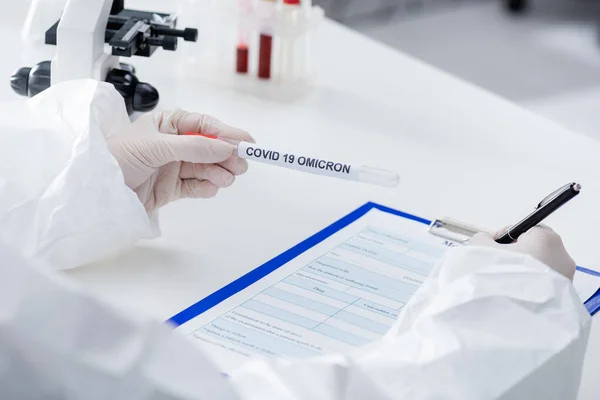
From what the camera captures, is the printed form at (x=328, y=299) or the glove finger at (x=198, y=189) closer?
the printed form at (x=328, y=299)

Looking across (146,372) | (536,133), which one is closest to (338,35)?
(536,133)

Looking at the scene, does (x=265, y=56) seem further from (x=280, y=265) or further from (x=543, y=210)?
(x=543, y=210)

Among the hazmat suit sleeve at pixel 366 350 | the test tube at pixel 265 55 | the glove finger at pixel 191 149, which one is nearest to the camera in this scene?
the hazmat suit sleeve at pixel 366 350

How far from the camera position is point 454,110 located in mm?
1358

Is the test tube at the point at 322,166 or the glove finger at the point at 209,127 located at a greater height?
the glove finger at the point at 209,127

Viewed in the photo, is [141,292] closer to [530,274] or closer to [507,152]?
[530,274]

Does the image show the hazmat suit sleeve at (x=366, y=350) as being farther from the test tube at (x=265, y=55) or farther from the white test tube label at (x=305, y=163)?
the test tube at (x=265, y=55)

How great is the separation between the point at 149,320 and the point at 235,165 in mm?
446

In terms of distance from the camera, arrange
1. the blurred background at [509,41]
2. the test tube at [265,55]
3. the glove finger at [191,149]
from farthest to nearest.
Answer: the blurred background at [509,41], the test tube at [265,55], the glove finger at [191,149]

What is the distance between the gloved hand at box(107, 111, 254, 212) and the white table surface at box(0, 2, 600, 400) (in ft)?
0.16

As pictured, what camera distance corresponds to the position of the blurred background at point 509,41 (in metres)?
3.04

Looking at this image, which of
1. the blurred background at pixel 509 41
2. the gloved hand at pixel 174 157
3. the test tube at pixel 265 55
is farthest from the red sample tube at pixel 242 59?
the blurred background at pixel 509 41

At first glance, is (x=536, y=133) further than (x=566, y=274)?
Yes

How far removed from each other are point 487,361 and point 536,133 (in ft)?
2.34
